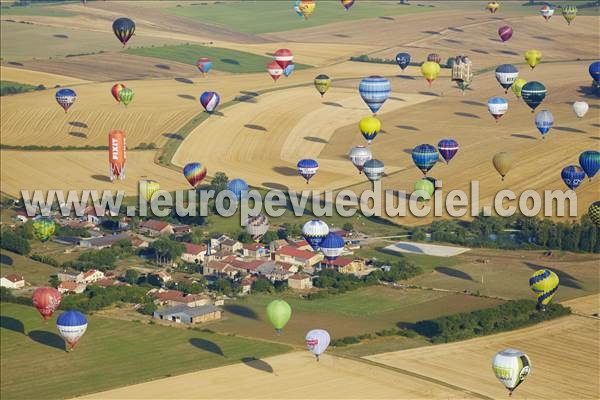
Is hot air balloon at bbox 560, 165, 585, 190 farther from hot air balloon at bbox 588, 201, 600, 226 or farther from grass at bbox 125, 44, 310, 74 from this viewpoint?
grass at bbox 125, 44, 310, 74

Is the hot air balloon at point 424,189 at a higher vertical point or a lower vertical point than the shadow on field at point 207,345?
higher

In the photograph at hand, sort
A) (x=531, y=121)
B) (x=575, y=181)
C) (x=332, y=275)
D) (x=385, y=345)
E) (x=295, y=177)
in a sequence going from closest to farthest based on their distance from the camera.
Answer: (x=385, y=345) → (x=332, y=275) → (x=575, y=181) → (x=295, y=177) → (x=531, y=121)

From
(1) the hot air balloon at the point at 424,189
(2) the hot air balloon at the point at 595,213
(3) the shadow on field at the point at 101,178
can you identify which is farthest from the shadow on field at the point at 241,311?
(3) the shadow on field at the point at 101,178

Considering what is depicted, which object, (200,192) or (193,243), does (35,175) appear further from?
(193,243)

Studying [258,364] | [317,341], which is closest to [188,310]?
[258,364]

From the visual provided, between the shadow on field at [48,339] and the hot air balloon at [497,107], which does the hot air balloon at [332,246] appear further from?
the hot air balloon at [497,107]

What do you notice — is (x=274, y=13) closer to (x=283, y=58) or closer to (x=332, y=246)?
(x=283, y=58)

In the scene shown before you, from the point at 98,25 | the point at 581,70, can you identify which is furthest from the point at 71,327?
the point at 98,25

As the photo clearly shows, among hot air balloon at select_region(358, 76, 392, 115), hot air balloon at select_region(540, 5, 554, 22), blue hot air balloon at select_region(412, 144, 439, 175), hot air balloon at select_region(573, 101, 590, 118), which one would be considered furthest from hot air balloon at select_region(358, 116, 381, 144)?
hot air balloon at select_region(540, 5, 554, 22)

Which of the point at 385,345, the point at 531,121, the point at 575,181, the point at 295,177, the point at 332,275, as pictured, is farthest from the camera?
the point at 531,121
